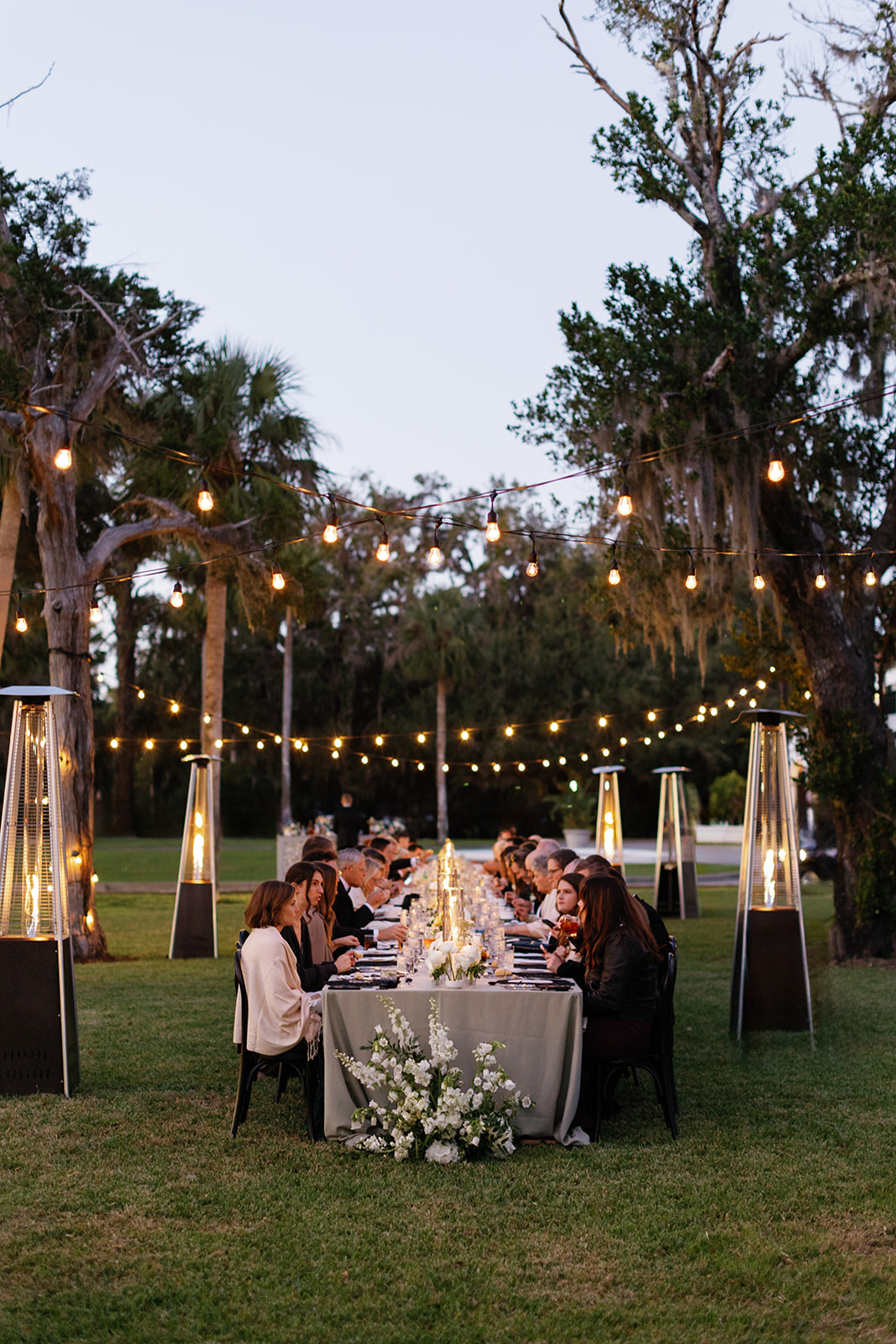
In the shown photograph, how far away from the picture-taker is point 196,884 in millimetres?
12852

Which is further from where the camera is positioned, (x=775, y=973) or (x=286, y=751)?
(x=286, y=751)

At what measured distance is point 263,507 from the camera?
1645 centimetres

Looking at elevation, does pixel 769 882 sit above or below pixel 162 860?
above

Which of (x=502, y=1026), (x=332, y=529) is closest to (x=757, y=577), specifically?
(x=332, y=529)

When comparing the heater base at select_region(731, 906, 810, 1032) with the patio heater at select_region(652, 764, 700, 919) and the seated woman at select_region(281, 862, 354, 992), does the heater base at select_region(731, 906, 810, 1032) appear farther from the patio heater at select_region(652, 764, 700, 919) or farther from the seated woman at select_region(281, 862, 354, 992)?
the patio heater at select_region(652, 764, 700, 919)

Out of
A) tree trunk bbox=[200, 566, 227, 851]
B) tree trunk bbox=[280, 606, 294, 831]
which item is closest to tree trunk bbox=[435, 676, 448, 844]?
tree trunk bbox=[280, 606, 294, 831]

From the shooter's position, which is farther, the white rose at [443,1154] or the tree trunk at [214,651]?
the tree trunk at [214,651]

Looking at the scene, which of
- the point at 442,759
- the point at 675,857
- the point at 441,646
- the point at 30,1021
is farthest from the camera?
the point at 442,759

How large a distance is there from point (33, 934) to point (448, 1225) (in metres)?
3.15

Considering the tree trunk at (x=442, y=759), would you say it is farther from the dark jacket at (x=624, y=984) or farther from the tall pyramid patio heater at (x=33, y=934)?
the dark jacket at (x=624, y=984)

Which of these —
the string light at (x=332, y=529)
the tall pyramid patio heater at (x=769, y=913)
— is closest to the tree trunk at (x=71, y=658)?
the string light at (x=332, y=529)

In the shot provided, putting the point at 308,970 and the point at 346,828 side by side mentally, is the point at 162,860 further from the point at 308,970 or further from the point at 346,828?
the point at 308,970

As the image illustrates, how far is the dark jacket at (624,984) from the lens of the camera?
18.1ft

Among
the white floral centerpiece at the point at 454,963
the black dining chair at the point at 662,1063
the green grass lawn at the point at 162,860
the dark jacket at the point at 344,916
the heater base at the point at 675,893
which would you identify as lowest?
the green grass lawn at the point at 162,860
